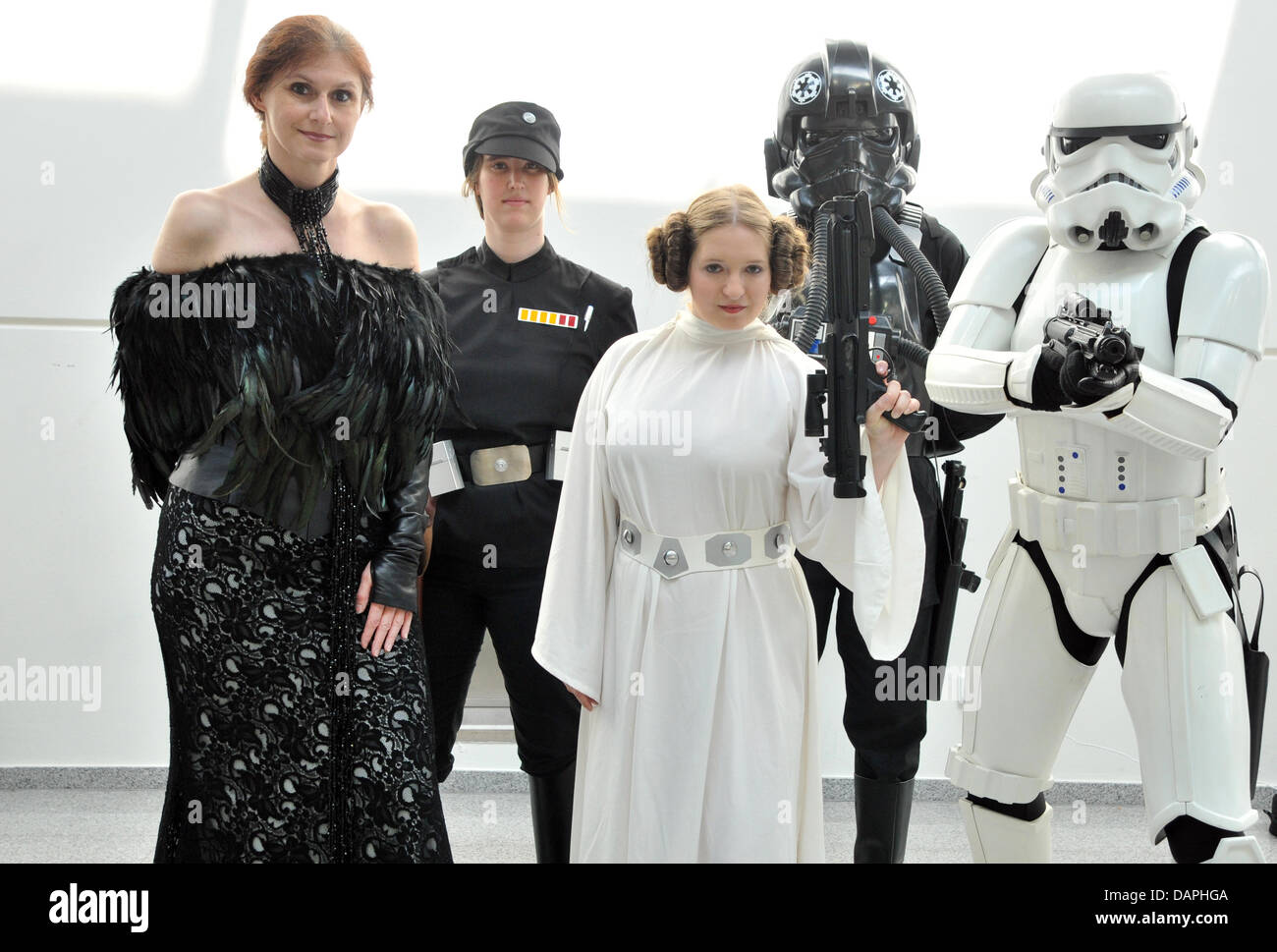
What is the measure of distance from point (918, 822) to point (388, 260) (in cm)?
266

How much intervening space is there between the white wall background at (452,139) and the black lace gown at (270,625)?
1711 millimetres

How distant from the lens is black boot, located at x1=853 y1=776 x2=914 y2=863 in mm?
2896

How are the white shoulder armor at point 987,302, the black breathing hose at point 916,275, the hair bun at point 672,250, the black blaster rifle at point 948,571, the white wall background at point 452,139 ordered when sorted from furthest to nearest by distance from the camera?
the white wall background at point 452,139
the black blaster rifle at point 948,571
the black breathing hose at point 916,275
the white shoulder armor at point 987,302
the hair bun at point 672,250

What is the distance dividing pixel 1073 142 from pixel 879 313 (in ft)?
1.92

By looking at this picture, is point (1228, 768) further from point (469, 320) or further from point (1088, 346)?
point (469, 320)

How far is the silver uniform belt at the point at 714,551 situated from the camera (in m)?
2.36

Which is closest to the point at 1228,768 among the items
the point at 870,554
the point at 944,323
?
the point at 870,554

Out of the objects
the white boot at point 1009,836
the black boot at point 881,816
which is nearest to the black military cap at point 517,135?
the black boot at point 881,816

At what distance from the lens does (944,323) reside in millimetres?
2662

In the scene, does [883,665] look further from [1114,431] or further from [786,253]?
[786,253]

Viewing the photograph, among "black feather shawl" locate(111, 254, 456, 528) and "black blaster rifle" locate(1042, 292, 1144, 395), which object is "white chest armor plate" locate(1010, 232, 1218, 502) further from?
"black feather shawl" locate(111, 254, 456, 528)

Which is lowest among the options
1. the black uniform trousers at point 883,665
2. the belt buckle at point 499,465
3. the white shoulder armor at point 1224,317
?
the black uniform trousers at point 883,665

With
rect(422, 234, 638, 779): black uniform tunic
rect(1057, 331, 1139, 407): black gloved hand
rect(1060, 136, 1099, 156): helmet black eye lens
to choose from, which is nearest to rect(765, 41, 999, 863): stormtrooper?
rect(1060, 136, 1099, 156): helmet black eye lens

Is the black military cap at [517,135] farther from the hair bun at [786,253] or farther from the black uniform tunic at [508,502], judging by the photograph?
the hair bun at [786,253]
